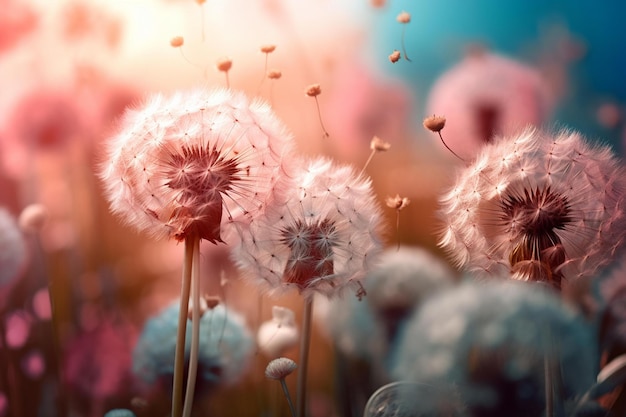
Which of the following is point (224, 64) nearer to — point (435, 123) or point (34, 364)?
point (435, 123)

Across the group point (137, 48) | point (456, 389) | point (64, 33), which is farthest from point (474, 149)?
point (64, 33)

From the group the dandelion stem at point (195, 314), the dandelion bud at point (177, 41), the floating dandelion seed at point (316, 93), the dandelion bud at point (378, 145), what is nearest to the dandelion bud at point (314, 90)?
the floating dandelion seed at point (316, 93)

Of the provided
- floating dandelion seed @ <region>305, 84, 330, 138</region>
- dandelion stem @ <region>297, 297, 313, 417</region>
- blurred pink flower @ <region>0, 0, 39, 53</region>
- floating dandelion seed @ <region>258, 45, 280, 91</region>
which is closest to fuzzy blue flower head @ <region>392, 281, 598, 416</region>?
dandelion stem @ <region>297, 297, 313, 417</region>

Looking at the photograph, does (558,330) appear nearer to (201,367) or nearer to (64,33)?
(201,367)

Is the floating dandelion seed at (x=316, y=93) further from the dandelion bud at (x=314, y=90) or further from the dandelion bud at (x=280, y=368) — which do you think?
the dandelion bud at (x=280, y=368)

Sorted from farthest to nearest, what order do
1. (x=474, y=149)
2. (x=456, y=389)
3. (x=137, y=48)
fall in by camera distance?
(x=137, y=48) → (x=474, y=149) → (x=456, y=389)

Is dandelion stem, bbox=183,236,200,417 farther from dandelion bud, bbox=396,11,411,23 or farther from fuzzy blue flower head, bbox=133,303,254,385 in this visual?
dandelion bud, bbox=396,11,411,23
